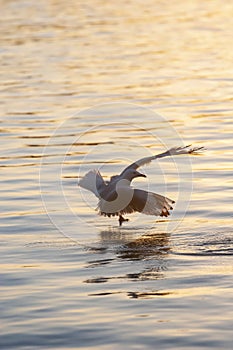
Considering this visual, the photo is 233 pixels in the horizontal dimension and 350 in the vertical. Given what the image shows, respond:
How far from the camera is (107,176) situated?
15.0 m

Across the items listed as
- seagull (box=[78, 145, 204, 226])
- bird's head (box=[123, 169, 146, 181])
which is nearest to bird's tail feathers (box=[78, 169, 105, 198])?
seagull (box=[78, 145, 204, 226])

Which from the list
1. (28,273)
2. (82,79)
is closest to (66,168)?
(28,273)

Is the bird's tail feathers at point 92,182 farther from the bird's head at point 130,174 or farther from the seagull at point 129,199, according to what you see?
the bird's head at point 130,174

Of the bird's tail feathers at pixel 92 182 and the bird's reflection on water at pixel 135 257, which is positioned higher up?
the bird's tail feathers at pixel 92 182

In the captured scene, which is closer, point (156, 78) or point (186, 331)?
point (186, 331)

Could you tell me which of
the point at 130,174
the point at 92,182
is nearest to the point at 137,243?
the point at 130,174

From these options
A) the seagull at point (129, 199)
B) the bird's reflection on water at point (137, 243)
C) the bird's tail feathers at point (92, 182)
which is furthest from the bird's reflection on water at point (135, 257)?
the bird's tail feathers at point (92, 182)

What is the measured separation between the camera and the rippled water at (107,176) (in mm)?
9133

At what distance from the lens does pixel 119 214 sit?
41.6 feet

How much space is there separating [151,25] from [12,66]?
8790mm

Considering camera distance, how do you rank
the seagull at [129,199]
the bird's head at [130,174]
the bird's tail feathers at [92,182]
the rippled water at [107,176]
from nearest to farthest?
the rippled water at [107,176] → the seagull at [129,199] → the bird's head at [130,174] → the bird's tail feathers at [92,182]

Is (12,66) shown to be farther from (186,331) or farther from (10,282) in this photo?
(186,331)

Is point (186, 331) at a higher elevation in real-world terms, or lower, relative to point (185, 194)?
lower

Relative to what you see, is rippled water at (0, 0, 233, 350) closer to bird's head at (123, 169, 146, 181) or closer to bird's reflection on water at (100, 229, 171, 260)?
bird's reflection on water at (100, 229, 171, 260)
